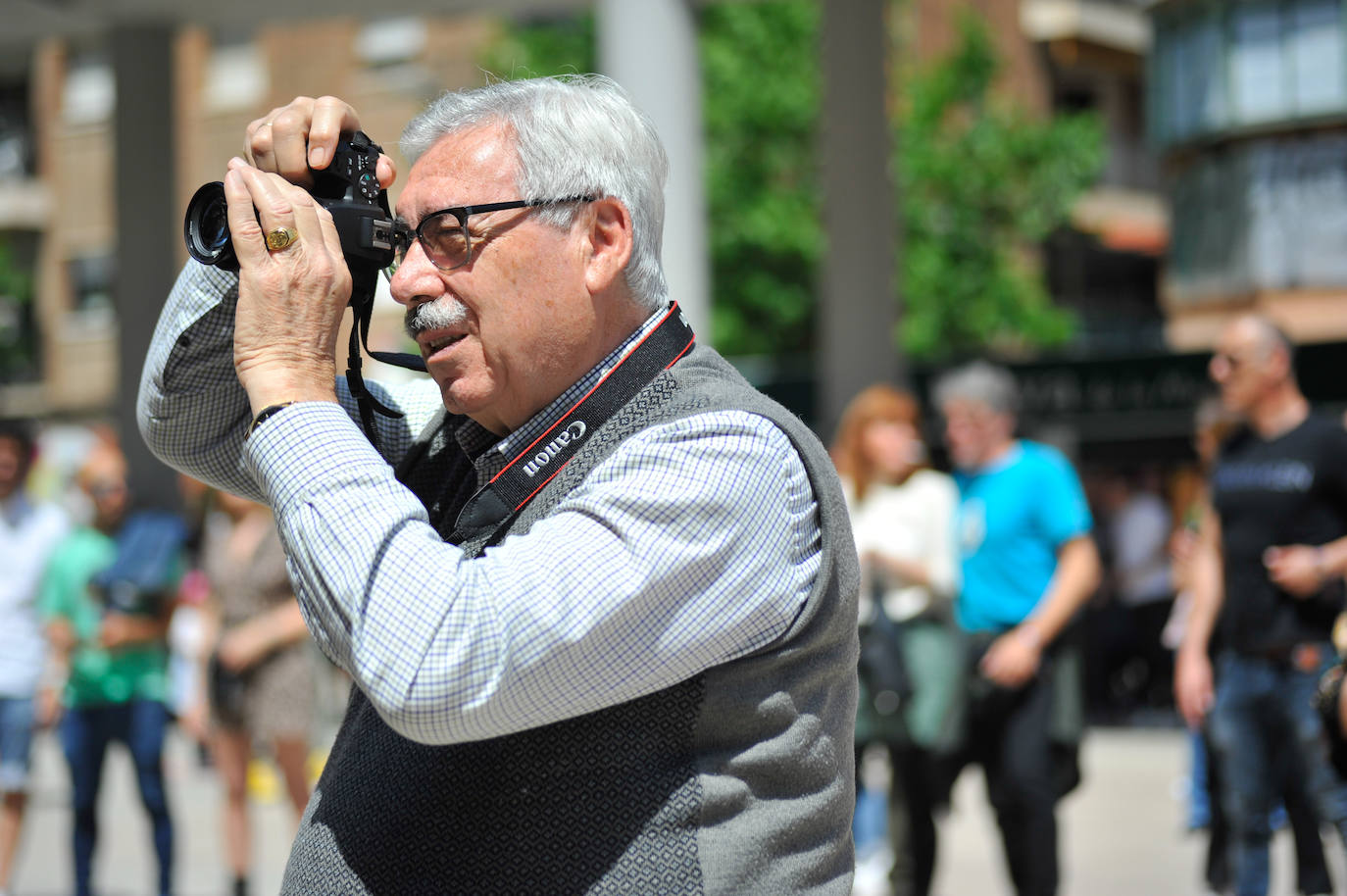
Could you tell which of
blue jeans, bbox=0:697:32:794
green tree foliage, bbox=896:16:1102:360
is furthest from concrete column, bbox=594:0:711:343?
green tree foliage, bbox=896:16:1102:360

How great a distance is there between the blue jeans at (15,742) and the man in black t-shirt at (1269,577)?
4.50 meters

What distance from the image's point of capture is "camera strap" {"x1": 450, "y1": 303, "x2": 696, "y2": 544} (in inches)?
71.1

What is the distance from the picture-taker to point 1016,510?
18.0 ft

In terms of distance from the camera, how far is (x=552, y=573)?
5.16ft

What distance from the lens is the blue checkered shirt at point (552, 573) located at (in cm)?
154

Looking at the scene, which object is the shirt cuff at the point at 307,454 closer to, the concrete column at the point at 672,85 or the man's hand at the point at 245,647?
the man's hand at the point at 245,647

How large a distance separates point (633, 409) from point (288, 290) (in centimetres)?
41

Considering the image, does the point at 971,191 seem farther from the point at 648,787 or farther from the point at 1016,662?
the point at 648,787

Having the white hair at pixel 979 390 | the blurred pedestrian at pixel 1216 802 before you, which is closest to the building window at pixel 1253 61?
the blurred pedestrian at pixel 1216 802

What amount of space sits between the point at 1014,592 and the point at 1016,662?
33 centimetres

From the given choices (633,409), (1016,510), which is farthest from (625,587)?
(1016,510)

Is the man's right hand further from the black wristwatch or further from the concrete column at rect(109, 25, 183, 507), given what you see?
the concrete column at rect(109, 25, 183, 507)

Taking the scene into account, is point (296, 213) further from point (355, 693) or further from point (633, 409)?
point (355, 693)

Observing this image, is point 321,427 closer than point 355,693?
Yes
